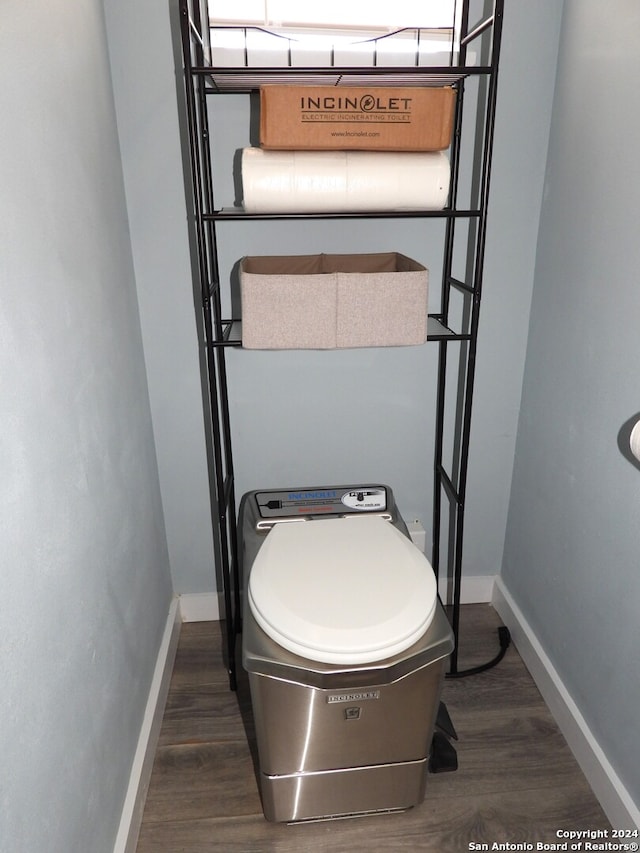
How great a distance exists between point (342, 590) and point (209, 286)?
75 cm

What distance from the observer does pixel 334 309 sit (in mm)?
1356

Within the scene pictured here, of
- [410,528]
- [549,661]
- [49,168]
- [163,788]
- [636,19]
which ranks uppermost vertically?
[636,19]

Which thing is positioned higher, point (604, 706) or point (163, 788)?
point (604, 706)

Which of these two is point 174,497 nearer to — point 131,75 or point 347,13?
point 131,75

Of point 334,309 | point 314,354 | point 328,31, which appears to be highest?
point 328,31

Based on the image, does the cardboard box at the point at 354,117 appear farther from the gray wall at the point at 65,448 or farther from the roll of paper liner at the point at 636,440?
the roll of paper liner at the point at 636,440

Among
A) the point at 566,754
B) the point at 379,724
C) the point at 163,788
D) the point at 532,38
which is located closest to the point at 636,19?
the point at 532,38

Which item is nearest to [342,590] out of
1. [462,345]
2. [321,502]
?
[321,502]

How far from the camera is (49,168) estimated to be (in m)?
1.01

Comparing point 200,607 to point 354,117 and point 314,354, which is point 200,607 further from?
point 354,117

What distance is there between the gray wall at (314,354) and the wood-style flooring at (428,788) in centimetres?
42

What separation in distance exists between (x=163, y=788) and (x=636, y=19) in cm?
192

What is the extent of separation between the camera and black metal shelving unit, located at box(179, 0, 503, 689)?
1.26 meters

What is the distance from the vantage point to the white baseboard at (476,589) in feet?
6.75
